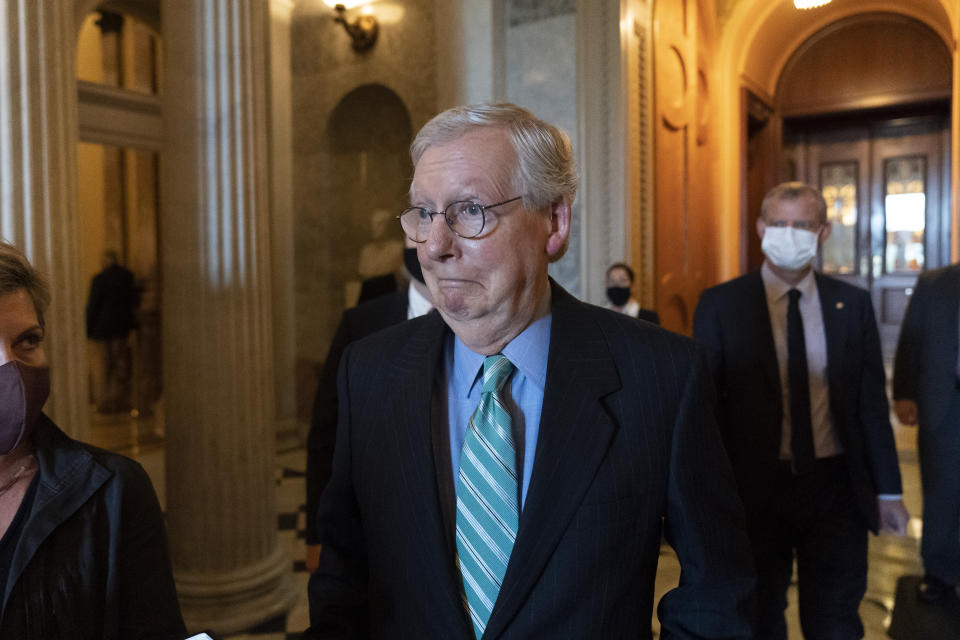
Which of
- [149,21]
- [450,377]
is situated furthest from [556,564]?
[149,21]

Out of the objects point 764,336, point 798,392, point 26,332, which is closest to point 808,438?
point 798,392

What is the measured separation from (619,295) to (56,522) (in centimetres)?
437

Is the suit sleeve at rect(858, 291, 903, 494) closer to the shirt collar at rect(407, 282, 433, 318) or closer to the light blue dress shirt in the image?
the shirt collar at rect(407, 282, 433, 318)

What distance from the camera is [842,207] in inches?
442

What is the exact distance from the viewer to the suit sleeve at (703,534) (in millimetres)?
1366

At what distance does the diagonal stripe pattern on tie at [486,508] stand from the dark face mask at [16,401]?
Result: 31.3 inches

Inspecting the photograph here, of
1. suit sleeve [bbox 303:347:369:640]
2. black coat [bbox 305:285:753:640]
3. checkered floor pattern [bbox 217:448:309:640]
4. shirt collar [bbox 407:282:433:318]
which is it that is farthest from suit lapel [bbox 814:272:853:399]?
checkered floor pattern [bbox 217:448:309:640]

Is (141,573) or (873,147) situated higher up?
(873,147)

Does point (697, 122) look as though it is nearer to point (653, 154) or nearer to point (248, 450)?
point (653, 154)

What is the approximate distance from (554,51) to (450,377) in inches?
190

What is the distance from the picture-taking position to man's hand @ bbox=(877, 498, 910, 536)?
283 cm

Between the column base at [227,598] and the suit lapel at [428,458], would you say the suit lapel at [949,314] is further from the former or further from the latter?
the column base at [227,598]

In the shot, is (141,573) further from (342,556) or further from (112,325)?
(112,325)

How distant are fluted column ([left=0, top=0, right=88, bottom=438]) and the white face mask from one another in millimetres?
2541
